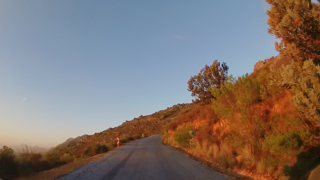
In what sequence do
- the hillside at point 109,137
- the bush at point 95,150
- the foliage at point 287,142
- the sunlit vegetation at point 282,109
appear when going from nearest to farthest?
the sunlit vegetation at point 282,109 < the foliage at point 287,142 < the bush at point 95,150 < the hillside at point 109,137

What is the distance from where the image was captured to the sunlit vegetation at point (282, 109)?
9.17 metres

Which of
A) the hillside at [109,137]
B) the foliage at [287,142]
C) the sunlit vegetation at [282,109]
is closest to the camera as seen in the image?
the sunlit vegetation at [282,109]

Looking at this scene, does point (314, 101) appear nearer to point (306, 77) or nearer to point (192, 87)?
point (306, 77)

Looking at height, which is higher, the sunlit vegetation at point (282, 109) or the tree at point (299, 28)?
the tree at point (299, 28)

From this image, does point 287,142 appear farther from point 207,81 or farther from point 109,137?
point 109,137

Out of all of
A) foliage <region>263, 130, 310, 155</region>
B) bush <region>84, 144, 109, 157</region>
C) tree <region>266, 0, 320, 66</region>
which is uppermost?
tree <region>266, 0, 320, 66</region>

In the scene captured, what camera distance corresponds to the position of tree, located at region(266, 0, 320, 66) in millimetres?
9180

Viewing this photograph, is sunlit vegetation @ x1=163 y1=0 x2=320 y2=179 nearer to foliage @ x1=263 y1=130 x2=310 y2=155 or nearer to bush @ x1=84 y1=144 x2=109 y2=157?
foliage @ x1=263 y1=130 x2=310 y2=155

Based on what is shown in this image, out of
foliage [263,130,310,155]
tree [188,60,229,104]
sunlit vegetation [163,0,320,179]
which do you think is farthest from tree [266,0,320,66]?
tree [188,60,229,104]

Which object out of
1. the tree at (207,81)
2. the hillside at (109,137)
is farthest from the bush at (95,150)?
the tree at (207,81)

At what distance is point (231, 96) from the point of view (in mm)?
16219

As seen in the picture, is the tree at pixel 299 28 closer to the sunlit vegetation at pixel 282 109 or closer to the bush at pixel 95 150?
the sunlit vegetation at pixel 282 109

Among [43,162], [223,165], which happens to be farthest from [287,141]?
[43,162]

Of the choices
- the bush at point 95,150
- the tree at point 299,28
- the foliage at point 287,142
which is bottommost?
the foliage at point 287,142
